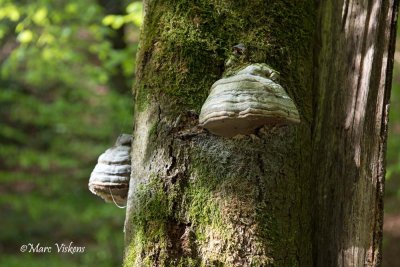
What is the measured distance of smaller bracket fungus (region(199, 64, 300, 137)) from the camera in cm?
166

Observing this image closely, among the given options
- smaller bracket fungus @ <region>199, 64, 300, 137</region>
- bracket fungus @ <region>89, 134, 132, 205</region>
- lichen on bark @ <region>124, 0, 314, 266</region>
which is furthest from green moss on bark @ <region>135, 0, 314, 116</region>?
bracket fungus @ <region>89, 134, 132, 205</region>

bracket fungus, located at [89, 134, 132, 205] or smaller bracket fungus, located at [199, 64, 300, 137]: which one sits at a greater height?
smaller bracket fungus, located at [199, 64, 300, 137]

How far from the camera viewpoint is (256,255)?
180cm

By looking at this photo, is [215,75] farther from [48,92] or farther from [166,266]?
[48,92]

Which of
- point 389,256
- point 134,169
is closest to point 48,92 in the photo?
point 389,256

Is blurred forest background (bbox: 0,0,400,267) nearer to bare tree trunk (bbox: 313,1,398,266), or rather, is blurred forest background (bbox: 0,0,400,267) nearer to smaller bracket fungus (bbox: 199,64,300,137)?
bare tree trunk (bbox: 313,1,398,266)

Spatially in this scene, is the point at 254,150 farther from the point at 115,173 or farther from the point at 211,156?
the point at 115,173

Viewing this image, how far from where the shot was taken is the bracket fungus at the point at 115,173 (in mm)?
2246

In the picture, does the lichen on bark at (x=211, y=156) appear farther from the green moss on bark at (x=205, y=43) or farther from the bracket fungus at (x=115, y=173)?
the bracket fungus at (x=115, y=173)

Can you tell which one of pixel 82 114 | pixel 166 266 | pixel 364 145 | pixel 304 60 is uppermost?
pixel 82 114

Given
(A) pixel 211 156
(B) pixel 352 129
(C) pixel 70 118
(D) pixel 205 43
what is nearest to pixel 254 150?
(A) pixel 211 156

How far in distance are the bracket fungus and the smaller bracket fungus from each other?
0.61 m

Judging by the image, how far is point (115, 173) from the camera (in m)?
2.25

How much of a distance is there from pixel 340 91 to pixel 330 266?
804 millimetres
